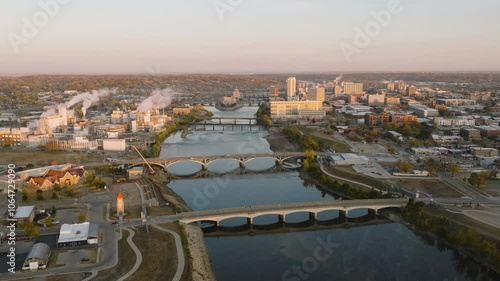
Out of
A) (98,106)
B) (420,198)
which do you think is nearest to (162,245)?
(420,198)

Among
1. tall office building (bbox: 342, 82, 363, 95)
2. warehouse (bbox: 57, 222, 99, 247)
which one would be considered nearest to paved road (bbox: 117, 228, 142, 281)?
warehouse (bbox: 57, 222, 99, 247)

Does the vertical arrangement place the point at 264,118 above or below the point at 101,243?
below

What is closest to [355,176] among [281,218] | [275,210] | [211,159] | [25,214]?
[281,218]

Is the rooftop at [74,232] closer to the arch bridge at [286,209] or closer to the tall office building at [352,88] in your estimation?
the arch bridge at [286,209]

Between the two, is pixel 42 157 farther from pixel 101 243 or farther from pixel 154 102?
pixel 154 102

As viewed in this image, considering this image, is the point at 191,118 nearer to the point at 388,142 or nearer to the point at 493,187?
the point at 388,142

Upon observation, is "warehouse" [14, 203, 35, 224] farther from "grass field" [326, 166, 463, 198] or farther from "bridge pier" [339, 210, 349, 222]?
"grass field" [326, 166, 463, 198]
